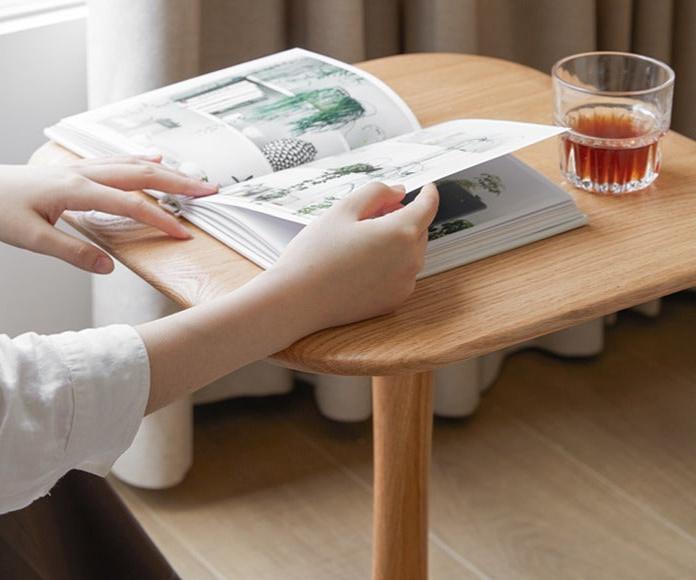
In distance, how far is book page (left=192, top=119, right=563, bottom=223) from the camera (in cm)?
94

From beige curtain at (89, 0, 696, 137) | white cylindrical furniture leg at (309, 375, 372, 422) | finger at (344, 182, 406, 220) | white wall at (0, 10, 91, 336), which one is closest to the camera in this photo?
finger at (344, 182, 406, 220)

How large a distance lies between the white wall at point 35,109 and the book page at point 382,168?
62 centimetres

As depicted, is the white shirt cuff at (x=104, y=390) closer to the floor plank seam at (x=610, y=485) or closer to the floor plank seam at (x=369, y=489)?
the floor plank seam at (x=369, y=489)

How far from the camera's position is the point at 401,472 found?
1178mm

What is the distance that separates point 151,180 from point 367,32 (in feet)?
2.49

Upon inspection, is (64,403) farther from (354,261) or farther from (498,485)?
(498,485)

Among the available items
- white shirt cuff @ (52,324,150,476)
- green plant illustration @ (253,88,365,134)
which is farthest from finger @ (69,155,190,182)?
white shirt cuff @ (52,324,150,476)

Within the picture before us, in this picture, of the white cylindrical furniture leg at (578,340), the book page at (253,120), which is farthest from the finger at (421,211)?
the white cylindrical furniture leg at (578,340)

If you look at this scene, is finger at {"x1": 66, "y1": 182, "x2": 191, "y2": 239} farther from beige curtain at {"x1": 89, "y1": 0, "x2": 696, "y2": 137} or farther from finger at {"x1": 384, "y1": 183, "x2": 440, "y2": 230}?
beige curtain at {"x1": 89, "y1": 0, "x2": 696, "y2": 137}

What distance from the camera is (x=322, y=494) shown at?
1698 millimetres

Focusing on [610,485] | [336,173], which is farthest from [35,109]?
[610,485]

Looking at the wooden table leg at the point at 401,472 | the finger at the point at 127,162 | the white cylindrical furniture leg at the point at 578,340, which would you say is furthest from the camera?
the white cylindrical furniture leg at the point at 578,340

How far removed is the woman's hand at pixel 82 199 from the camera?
98 centimetres

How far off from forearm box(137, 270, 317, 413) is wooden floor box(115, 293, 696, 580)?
2.43 ft
